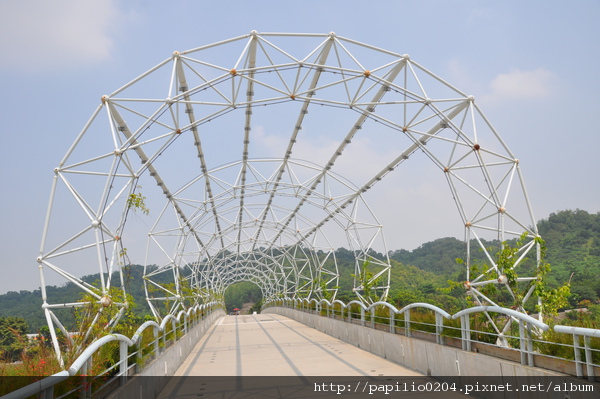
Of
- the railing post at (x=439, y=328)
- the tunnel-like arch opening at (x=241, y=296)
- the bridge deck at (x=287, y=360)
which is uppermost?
the railing post at (x=439, y=328)

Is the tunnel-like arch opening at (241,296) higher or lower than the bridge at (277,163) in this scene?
lower

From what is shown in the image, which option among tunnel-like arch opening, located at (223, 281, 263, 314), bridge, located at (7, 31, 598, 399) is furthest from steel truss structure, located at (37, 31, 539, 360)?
tunnel-like arch opening, located at (223, 281, 263, 314)

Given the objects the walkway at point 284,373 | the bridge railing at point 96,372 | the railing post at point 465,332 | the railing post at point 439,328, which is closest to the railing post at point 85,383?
the bridge railing at point 96,372

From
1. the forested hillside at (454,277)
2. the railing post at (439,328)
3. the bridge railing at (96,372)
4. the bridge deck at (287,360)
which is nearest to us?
the bridge railing at (96,372)

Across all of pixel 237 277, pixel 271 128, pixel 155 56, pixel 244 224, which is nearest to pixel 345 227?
pixel 271 128

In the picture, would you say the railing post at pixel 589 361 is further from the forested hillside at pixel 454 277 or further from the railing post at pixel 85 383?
the forested hillside at pixel 454 277

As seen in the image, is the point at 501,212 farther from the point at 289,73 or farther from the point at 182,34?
the point at 182,34

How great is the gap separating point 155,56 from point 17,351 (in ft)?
32.1

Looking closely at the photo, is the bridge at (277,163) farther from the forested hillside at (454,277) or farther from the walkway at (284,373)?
the forested hillside at (454,277)

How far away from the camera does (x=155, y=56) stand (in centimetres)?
1406

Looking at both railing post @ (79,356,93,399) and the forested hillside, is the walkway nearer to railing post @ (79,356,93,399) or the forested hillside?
railing post @ (79,356,93,399)

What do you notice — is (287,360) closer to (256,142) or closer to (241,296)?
(256,142)

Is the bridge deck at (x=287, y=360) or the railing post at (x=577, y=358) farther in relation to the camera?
the bridge deck at (x=287, y=360)

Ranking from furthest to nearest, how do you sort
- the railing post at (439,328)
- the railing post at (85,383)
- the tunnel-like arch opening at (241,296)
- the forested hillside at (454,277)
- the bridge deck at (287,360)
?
the tunnel-like arch opening at (241,296)
the forested hillside at (454,277)
the bridge deck at (287,360)
the railing post at (439,328)
the railing post at (85,383)
